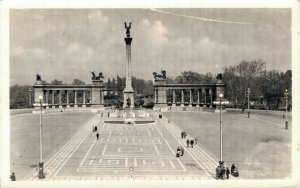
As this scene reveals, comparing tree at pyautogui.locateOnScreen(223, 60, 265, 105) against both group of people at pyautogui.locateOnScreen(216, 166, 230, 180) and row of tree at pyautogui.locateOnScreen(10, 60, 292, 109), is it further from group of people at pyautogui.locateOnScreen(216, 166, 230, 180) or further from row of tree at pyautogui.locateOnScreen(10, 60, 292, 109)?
group of people at pyautogui.locateOnScreen(216, 166, 230, 180)

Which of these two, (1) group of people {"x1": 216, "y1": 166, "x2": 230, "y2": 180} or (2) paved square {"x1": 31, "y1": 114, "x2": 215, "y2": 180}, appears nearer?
(1) group of people {"x1": 216, "y1": 166, "x2": 230, "y2": 180}

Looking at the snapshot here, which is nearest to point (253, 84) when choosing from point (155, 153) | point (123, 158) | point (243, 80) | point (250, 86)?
point (250, 86)

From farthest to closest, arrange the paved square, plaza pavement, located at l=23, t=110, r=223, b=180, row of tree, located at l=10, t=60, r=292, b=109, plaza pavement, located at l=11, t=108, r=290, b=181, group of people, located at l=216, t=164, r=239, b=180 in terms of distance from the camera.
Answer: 1. row of tree, located at l=10, t=60, r=292, b=109
2. plaza pavement, located at l=11, t=108, r=290, b=181
3. the paved square
4. plaza pavement, located at l=23, t=110, r=223, b=180
5. group of people, located at l=216, t=164, r=239, b=180

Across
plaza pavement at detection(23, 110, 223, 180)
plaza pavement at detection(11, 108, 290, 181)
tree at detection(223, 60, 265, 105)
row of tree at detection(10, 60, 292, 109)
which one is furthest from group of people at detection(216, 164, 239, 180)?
tree at detection(223, 60, 265, 105)

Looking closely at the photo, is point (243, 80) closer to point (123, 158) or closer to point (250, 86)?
point (250, 86)

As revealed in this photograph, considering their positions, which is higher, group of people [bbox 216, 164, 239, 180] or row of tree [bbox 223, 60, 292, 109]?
row of tree [bbox 223, 60, 292, 109]

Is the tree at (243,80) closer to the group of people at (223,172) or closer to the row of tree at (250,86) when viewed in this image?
the row of tree at (250,86)
